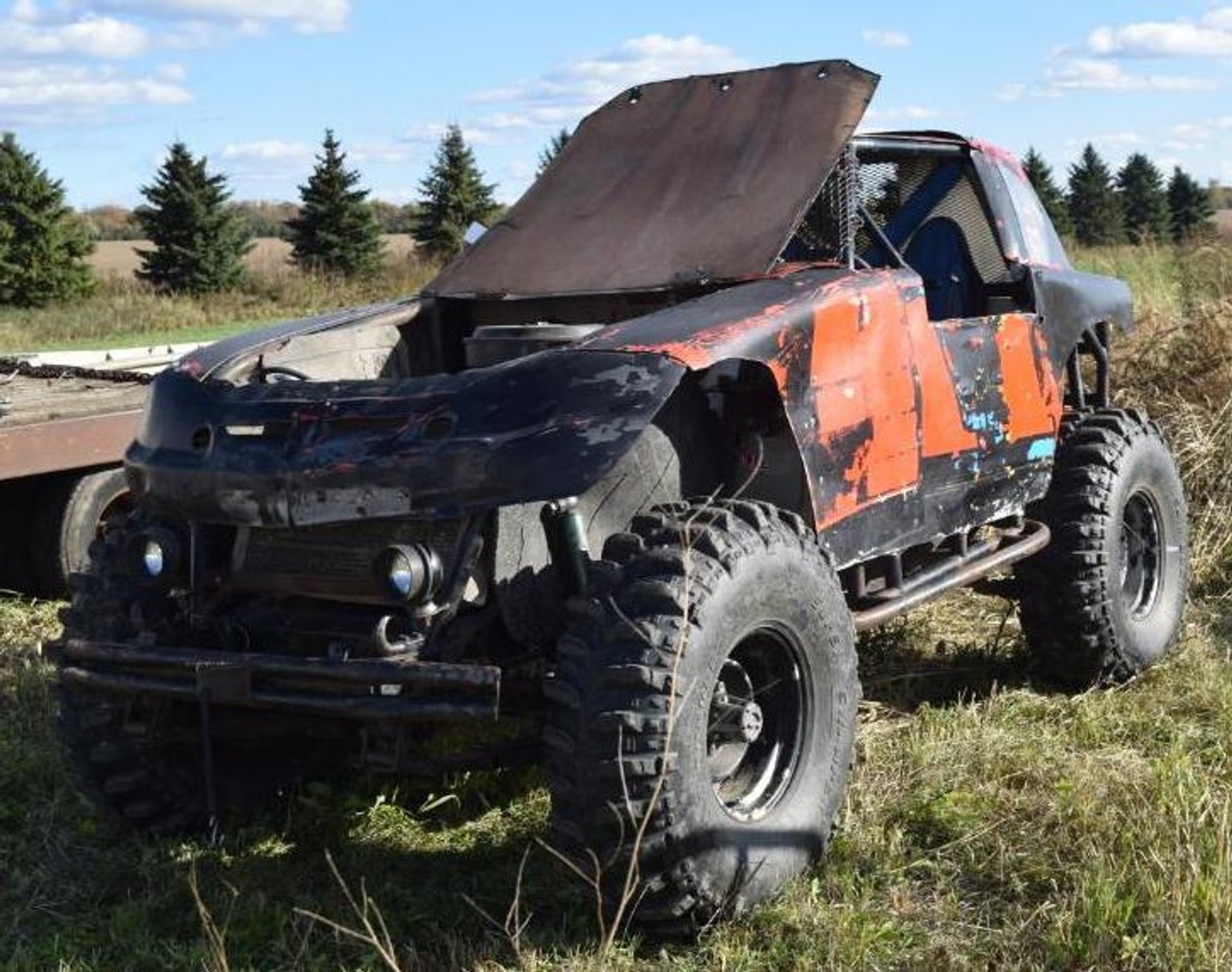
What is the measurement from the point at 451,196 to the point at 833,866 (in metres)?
32.9

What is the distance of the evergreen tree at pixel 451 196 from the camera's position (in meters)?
35.9

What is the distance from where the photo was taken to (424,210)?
120 ft

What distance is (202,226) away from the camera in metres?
33.7

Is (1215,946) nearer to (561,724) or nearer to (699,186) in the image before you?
(561,724)

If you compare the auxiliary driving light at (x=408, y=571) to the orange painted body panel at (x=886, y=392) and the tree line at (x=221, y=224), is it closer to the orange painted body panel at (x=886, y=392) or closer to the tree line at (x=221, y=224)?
the orange painted body panel at (x=886, y=392)

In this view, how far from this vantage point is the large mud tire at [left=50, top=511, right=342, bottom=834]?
4254 mm

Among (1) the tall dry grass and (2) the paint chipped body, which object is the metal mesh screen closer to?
(2) the paint chipped body

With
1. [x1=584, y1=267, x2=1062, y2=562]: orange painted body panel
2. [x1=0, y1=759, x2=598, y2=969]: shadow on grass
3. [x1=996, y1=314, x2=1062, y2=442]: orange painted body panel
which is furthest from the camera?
[x1=996, y1=314, x2=1062, y2=442]: orange painted body panel

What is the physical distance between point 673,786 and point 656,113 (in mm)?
2852

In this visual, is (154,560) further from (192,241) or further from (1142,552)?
(192,241)

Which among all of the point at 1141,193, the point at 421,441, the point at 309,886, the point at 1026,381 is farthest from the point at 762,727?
the point at 1141,193

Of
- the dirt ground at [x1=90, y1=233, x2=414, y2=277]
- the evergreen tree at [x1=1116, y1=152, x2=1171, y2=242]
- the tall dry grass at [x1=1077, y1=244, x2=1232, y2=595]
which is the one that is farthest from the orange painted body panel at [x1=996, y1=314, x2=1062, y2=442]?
A: the evergreen tree at [x1=1116, y1=152, x2=1171, y2=242]

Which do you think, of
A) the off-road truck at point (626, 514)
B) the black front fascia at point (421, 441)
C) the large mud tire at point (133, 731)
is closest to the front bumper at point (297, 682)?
the off-road truck at point (626, 514)

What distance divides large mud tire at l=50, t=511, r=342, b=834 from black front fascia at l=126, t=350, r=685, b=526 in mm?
362
